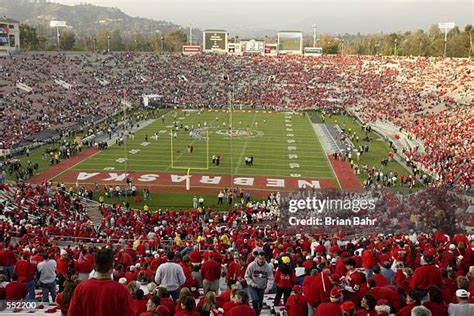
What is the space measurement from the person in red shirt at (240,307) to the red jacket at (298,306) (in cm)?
116

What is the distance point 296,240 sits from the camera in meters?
12.3

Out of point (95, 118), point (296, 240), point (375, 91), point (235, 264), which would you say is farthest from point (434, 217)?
point (375, 91)

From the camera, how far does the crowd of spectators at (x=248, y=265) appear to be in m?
5.24

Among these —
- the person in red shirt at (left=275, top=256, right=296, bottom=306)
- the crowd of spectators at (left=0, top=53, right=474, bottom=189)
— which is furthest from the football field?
the person in red shirt at (left=275, top=256, right=296, bottom=306)

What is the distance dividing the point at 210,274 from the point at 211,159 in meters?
25.3

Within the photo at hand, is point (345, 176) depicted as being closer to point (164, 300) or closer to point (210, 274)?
point (210, 274)

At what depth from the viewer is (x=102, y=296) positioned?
3.63 meters

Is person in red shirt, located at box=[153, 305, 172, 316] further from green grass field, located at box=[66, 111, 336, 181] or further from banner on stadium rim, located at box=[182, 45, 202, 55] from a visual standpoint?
banner on stadium rim, located at box=[182, 45, 202, 55]

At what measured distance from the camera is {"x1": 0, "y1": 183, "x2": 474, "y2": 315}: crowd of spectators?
206 inches

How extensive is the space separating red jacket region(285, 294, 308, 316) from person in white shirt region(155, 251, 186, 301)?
1.65 meters

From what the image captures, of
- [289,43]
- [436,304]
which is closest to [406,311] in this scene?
[436,304]

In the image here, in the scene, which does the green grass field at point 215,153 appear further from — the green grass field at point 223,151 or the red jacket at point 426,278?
the red jacket at point 426,278

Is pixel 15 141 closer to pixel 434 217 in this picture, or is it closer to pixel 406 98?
pixel 434 217

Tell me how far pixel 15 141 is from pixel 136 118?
14.7 m
